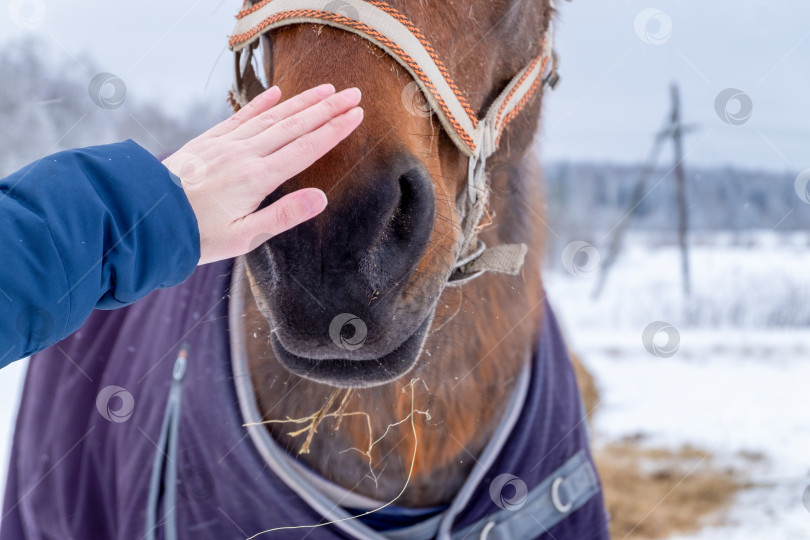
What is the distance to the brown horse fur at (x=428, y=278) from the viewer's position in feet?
2.79

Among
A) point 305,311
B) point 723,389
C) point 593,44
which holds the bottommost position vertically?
point 723,389

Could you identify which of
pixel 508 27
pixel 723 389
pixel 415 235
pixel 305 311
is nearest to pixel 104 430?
pixel 305 311

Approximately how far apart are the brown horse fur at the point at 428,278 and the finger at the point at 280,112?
0.07 meters

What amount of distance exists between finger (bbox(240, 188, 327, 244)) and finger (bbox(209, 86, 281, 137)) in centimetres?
14

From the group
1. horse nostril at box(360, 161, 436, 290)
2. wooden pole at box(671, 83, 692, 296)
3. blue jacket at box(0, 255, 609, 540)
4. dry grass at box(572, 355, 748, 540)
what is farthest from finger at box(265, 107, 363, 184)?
wooden pole at box(671, 83, 692, 296)

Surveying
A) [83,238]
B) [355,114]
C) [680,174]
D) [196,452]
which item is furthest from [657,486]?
[680,174]

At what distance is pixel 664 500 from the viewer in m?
3.09

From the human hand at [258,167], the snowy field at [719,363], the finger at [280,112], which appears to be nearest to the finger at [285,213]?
the human hand at [258,167]

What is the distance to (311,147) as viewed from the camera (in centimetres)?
74

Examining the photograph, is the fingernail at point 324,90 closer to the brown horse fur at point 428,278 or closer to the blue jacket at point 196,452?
the brown horse fur at point 428,278

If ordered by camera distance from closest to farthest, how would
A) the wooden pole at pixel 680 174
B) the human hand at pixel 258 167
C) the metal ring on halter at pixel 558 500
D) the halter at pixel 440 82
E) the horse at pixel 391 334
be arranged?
the human hand at pixel 258 167 → the horse at pixel 391 334 → the halter at pixel 440 82 → the metal ring on halter at pixel 558 500 → the wooden pole at pixel 680 174

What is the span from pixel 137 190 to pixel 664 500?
3.21m

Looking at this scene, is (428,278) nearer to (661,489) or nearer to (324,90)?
(324,90)

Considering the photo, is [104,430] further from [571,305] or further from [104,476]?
[571,305]
